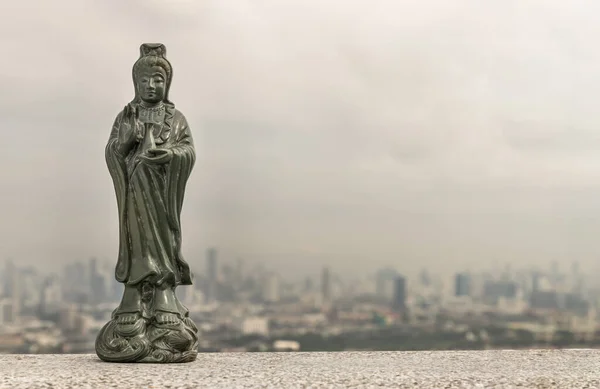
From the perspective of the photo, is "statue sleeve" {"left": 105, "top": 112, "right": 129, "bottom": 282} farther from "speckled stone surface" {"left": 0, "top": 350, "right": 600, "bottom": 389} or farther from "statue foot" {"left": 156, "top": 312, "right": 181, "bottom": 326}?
"speckled stone surface" {"left": 0, "top": 350, "right": 600, "bottom": 389}

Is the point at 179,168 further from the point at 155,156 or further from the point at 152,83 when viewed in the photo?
the point at 152,83

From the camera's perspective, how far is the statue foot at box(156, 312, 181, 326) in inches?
276

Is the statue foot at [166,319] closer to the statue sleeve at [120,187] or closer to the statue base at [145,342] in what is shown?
the statue base at [145,342]

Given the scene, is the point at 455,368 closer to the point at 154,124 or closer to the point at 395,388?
the point at 395,388

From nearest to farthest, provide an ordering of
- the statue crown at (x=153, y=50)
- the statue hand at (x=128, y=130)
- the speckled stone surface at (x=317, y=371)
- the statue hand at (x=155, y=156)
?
the speckled stone surface at (x=317, y=371), the statue hand at (x=155, y=156), the statue hand at (x=128, y=130), the statue crown at (x=153, y=50)

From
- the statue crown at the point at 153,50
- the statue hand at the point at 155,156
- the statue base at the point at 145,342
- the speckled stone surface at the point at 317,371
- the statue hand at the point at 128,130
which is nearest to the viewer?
the speckled stone surface at the point at 317,371

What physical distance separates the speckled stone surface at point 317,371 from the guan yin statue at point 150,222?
0.26 m

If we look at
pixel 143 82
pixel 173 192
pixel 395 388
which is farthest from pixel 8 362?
pixel 395 388

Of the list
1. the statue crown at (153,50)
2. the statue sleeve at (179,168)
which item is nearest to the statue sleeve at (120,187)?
the statue sleeve at (179,168)

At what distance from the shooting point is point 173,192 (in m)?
7.18

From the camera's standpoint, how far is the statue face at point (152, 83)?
722 cm

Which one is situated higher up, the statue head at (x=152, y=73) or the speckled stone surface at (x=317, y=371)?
the statue head at (x=152, y=73)

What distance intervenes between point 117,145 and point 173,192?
690mm

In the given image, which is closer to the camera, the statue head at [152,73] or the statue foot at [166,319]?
the statue foot at [166,319]
